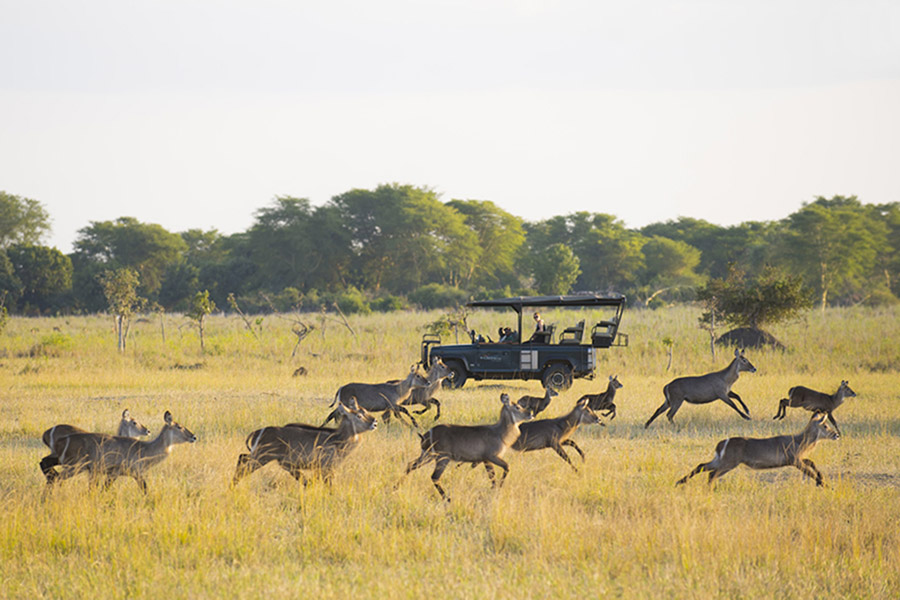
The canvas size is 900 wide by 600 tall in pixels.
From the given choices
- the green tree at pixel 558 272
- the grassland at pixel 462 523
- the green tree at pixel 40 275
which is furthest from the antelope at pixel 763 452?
the green tree at pixel 40 275

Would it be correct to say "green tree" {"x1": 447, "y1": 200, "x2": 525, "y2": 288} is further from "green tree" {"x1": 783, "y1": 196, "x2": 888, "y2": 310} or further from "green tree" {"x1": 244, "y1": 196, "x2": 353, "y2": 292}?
"green tree" {"x1": 783, "y1": 196, "x2": 888, "y2": 310}

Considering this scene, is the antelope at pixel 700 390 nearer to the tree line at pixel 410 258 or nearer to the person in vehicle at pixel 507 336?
the person in vehicle at pixel 507 336

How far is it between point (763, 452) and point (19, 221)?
239ft

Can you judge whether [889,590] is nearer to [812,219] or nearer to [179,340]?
[179,340]

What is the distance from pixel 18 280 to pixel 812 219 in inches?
2125

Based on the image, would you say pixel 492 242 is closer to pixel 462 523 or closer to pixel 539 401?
pixel 539 401

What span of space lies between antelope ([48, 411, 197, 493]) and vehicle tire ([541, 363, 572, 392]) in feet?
36.5

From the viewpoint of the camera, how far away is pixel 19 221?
70.2m

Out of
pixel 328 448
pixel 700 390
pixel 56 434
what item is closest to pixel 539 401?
pixel 700 390

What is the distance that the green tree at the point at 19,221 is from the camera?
228ft

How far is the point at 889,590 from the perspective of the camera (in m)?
5.94

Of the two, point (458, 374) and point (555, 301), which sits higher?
point (555, 301)

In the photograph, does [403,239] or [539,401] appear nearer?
[539,401]

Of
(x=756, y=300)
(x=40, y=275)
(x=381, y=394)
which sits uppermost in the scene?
(x=40, y=275)
